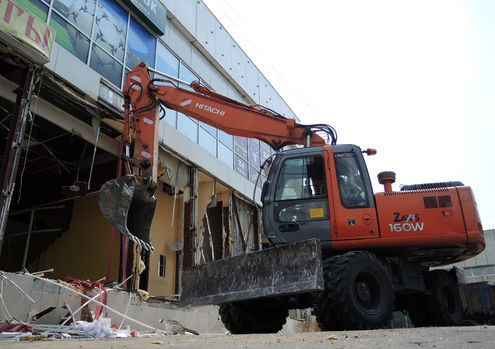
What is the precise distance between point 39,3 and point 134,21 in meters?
3.22

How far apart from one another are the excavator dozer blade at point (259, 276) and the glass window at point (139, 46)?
648 cm

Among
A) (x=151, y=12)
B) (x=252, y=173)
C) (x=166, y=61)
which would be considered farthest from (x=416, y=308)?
(x=151, y=12)

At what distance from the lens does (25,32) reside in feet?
23.5

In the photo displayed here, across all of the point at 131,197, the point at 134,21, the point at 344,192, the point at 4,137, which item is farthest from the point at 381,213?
the point at 4,137

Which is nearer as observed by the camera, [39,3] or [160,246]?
[39,3]

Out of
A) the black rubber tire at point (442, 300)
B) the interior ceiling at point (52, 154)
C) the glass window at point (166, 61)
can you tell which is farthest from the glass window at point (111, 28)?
the black rubber tire at point (442, 300)

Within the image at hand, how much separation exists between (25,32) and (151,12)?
4.93m

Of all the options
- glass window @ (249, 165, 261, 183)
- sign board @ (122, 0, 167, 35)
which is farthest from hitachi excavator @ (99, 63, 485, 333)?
glass window @ (249, 165, 261, 183)

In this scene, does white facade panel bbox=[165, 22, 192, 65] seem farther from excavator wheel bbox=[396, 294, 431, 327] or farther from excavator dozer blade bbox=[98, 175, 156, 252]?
excavator wheel bbox=[396, 294, 431, 327]

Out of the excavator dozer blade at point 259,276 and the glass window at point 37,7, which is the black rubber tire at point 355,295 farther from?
the glass window at point 37,7

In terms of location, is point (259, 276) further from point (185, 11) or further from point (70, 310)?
point (185, 11)

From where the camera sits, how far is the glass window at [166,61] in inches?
468

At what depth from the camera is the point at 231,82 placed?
1630cm

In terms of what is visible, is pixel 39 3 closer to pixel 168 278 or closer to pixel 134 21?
pixel 134 21
